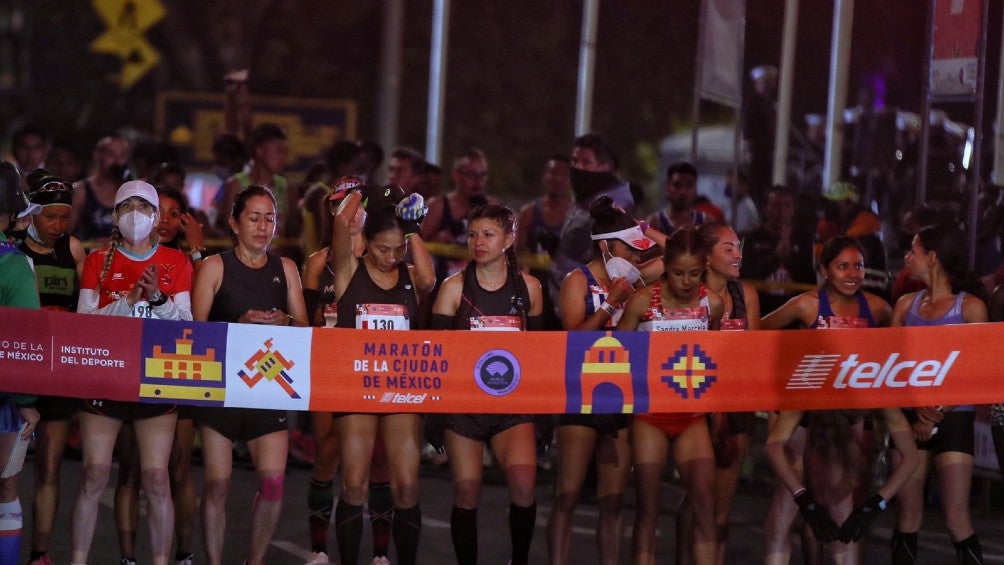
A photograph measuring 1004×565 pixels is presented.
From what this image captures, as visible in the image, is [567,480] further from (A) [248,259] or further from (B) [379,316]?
(A) [248,259]

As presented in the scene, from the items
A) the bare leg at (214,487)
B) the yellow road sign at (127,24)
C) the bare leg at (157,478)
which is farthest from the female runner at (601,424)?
the yellow road sign at (127,24)

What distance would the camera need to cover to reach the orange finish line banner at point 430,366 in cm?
746

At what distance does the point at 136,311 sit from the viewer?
759cm

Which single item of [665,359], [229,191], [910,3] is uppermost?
[910,3]

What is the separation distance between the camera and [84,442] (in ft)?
24.8

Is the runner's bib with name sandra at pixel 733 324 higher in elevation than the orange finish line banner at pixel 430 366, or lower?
higher

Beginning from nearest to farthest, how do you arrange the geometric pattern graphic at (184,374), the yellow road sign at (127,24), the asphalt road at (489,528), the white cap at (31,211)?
the geometric pattern graphic at (184,374) < the white cap at (31,211) < the asphalt road at (489,528) < the yellow road sign at (127,24)

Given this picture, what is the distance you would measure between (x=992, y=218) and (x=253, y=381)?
6.06m

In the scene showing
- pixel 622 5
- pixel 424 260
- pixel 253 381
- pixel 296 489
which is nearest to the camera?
pixel 253 381

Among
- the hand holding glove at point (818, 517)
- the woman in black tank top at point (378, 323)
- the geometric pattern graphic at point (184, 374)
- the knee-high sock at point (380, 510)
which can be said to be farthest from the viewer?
the knee-high sock at point (380, 510)

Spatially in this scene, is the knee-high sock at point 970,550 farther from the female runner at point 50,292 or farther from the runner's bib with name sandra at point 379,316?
the female runner at point 50,292

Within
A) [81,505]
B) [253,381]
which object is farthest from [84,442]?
[253,381]

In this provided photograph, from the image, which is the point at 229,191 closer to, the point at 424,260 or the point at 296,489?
the point at 296,489

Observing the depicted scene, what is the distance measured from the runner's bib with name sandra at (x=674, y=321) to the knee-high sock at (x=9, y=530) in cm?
320
